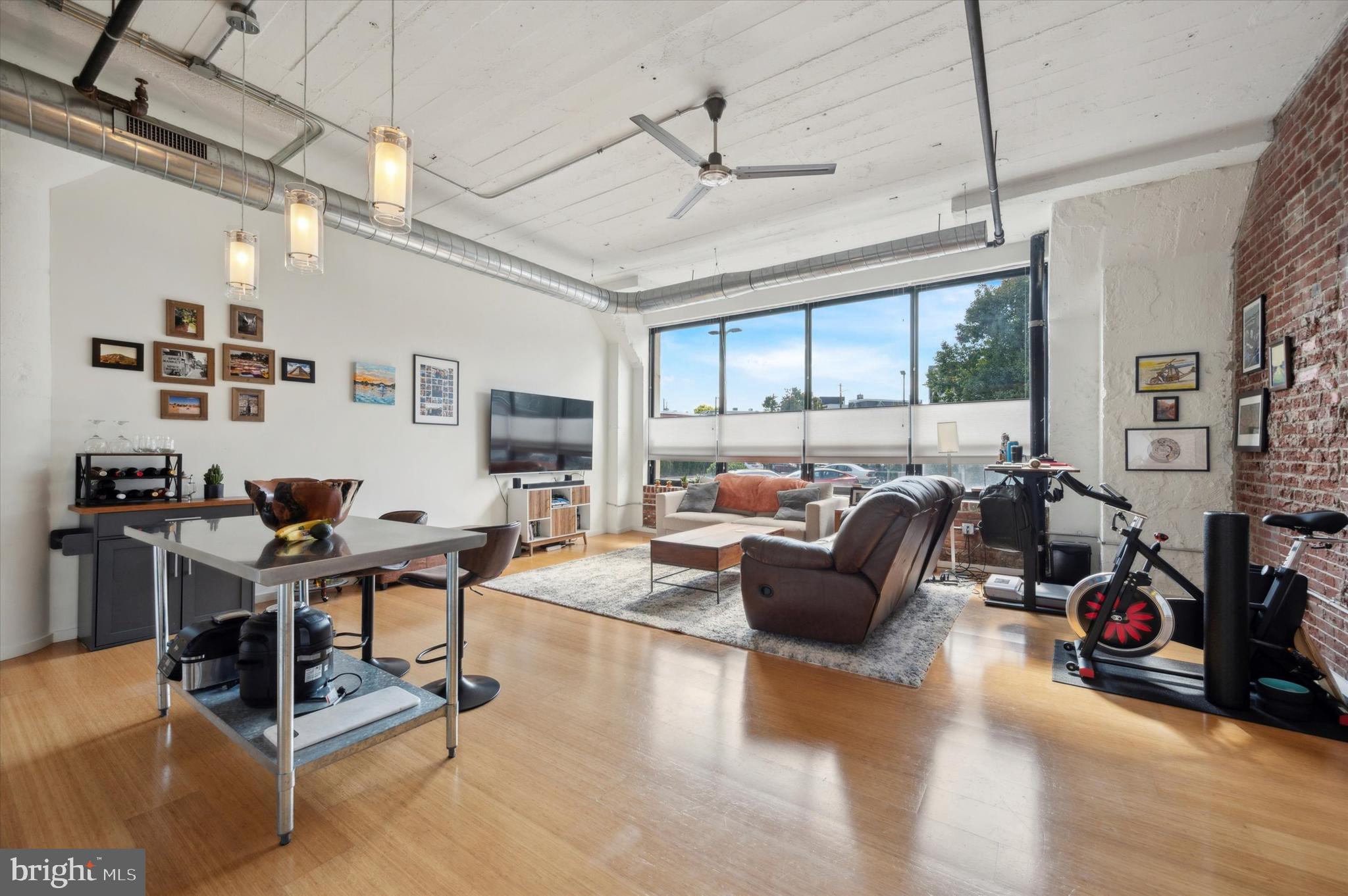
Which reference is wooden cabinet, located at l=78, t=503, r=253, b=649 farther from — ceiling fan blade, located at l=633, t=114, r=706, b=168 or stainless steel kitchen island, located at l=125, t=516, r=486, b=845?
ceiling fan blade, located at l=633, t=114, r=706, b=168

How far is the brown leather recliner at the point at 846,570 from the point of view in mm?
3330

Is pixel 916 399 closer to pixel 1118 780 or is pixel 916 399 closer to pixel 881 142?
pixel 881 142

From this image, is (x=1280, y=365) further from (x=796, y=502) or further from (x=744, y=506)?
(x=744, y=506)

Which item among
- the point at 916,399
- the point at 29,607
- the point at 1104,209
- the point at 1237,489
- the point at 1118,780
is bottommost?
the point at 1118,780

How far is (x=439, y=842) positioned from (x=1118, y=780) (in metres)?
2.51

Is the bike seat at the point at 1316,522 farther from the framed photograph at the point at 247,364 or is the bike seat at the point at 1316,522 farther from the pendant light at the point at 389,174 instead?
the framed photograph at the point at 247,364

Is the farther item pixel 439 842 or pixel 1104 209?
pixel 1104 209

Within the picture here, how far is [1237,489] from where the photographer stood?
4.32 metres

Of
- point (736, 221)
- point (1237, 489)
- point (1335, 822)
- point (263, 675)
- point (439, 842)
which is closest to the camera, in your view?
point (439, 842)

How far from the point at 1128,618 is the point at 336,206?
6.00 m

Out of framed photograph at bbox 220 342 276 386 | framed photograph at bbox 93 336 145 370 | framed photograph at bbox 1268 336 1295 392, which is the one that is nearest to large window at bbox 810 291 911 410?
framed photograph at bbox 1268 336 1295 392

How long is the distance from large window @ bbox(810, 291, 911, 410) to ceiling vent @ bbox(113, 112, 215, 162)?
20.2 ft

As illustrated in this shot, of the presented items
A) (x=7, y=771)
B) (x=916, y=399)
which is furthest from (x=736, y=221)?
(x=7, y=771)

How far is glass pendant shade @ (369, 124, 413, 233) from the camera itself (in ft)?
7.13
